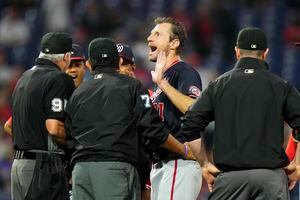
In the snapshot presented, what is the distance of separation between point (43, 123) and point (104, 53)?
72cm

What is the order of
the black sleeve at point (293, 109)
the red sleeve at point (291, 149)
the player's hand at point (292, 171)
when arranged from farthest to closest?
the red sleeve at point (291, 149), the player's hand at point (292, 171), the black sleeve at point (293, 109)

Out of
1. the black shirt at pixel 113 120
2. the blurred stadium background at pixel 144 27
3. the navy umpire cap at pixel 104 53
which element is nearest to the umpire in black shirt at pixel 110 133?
the black shirt at pixel 113 120

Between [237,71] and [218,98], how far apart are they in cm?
24

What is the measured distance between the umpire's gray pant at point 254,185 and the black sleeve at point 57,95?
1.31 meters

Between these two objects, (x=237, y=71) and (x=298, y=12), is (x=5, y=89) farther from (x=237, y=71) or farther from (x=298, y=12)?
(x=237, y=71)

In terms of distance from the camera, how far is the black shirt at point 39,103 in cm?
673

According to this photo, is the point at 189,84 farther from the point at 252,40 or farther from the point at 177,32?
the point at 252,40

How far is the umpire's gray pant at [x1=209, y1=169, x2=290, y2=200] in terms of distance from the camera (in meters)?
6.12

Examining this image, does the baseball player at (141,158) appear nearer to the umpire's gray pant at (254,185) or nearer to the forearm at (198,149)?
the forearm at (198,149)

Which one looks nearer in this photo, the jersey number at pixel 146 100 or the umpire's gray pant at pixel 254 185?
the umpire's gray pant at pixel 254 185

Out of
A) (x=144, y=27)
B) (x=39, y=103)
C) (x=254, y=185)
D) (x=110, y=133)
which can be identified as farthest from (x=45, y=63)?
(x=144, y=27)

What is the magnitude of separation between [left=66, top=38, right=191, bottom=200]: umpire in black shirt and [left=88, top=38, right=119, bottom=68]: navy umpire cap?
0.11 meters

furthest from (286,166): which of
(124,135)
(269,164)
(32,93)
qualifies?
(32,93)

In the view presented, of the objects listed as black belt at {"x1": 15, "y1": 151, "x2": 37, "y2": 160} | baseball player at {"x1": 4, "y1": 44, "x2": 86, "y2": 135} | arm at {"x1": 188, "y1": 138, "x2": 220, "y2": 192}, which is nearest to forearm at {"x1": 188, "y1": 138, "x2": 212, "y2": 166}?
arm at {"x1": 188, "y1": 138, "x2": 220, "y2": 192}
